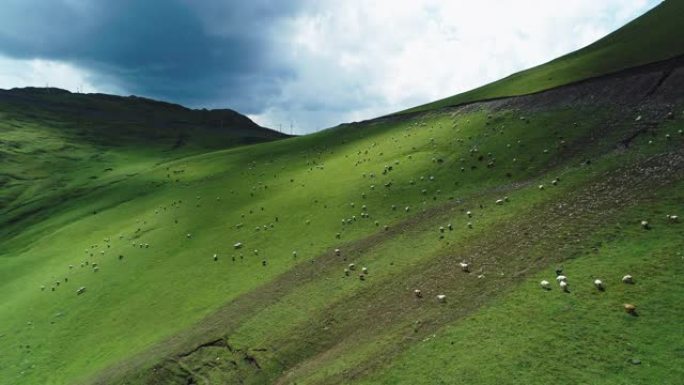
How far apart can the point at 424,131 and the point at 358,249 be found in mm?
27102

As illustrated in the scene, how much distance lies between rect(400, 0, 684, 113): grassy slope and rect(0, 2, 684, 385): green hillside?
2.68ft

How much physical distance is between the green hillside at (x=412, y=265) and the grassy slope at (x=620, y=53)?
0.82m

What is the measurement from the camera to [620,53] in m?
55.8

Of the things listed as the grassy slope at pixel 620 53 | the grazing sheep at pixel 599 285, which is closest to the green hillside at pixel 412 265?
the grazing sheep at pixel 599 285

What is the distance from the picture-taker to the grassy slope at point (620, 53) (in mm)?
50719

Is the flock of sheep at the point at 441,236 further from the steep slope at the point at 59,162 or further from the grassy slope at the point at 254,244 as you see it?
the steep slope at the point at 59,162

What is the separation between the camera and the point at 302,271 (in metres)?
33.6

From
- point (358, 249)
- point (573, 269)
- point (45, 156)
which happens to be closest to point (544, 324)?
point (573, 269)

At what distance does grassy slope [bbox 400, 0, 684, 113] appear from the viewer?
166 ft

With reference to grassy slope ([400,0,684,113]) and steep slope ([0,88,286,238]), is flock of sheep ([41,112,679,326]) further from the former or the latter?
steep slope ([0,88,286,238])

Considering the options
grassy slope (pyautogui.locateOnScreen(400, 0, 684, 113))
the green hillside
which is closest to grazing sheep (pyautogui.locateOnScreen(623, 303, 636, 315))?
the green hillside

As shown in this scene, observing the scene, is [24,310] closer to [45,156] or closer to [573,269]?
[573,269]

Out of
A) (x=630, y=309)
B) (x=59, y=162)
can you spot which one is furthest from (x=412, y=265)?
(x=59, y=162)

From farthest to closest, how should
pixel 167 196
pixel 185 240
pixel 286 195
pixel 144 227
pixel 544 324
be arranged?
pixel 167 196 < pixel 144 227 < pixel 286 195 < pixel 185 240 < pixel 544 324
